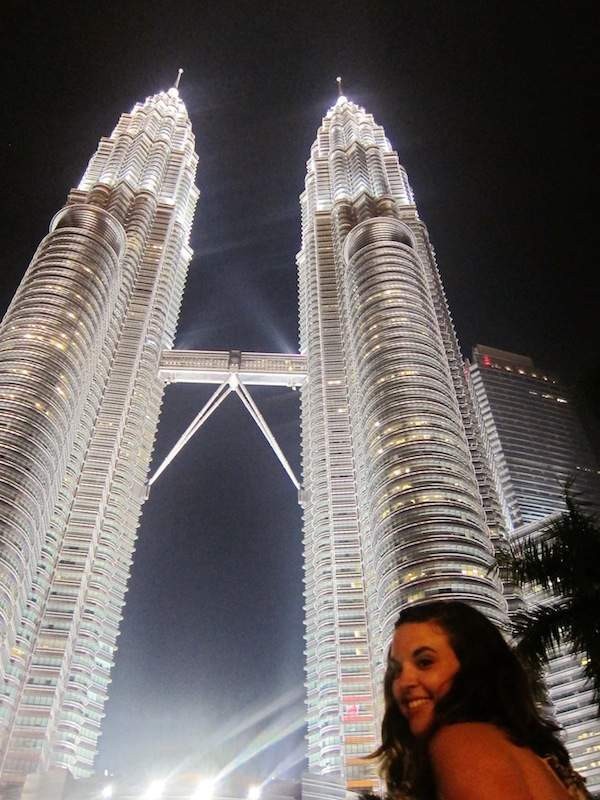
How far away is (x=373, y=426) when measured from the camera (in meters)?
68.6

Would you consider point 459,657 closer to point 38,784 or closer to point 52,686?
point 38,784

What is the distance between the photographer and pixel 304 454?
85.6 metres

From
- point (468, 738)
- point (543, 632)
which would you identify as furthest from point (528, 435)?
point (468, 738)

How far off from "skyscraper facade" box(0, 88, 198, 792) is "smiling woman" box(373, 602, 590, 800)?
6039cm

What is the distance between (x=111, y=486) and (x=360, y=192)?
175ft

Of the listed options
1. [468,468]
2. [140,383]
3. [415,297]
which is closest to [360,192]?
[415,297]

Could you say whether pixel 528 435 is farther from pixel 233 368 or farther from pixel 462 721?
pixel 462 721

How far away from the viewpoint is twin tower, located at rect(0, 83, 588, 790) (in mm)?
59719

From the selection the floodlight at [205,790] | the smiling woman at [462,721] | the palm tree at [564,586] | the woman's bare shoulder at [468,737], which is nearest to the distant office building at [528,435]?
the floodlight at [205,790]

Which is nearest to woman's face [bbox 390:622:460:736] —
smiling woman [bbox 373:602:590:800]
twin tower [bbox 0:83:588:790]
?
smiling woman [bbox 373:602:590:800]

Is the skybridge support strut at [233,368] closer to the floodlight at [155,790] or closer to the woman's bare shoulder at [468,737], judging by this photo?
the floodlight at [155,790]

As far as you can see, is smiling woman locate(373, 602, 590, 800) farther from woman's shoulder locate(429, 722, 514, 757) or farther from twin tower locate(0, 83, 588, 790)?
twin tower locate(0, 83, 588, 790)

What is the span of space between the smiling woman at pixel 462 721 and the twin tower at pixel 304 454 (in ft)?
167

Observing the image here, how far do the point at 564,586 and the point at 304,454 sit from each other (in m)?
75.8
